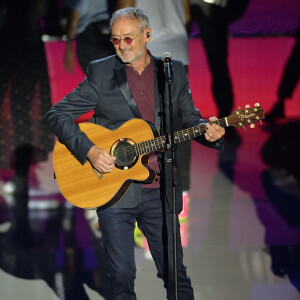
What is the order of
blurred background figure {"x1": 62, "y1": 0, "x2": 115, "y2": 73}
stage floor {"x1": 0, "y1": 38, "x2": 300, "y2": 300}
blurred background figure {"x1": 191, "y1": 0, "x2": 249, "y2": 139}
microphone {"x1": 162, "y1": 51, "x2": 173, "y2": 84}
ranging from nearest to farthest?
1. microphone {"x1": 162, "y1": 51, "x2": 173, "y2": 84}
2. stage floor {"x1": 0, "y1": 38, "x2": 300, "y2": 300}
3. blurred background figure {"x1": 62, "y1": 0, "x2": 115, "y2": 73}
4. blurred background figure {"x1": 191, "y1": 0, "x2": 249, "y2": 139}

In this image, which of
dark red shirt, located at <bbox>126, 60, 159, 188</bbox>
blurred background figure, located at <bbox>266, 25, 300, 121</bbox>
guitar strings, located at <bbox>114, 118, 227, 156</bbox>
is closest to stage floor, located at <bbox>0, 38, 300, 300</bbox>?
blurred background figure, located at <bbox>266, 25, 300, 121</bbox>

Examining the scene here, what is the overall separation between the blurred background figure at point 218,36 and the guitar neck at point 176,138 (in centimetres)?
348

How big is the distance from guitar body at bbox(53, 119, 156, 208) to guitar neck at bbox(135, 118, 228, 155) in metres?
0.03

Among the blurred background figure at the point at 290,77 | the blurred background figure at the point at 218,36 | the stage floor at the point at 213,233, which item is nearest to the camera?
the stage floor at the point at 213,233

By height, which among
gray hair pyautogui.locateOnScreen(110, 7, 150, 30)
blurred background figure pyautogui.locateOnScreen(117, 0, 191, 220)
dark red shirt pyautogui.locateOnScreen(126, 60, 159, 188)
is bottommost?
dark red shirt pyautogui.locateOnScreen(126, 60, 159, 188)

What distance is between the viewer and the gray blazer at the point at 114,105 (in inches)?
106

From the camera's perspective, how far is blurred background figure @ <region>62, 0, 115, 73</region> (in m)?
5.28

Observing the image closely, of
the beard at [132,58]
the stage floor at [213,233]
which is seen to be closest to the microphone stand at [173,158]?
the beard at [132,58]

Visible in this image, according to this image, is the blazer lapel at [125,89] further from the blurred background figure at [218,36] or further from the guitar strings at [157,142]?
the blurred background figure at [218,36]

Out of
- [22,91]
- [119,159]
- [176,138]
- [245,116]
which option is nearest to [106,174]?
[119,159]

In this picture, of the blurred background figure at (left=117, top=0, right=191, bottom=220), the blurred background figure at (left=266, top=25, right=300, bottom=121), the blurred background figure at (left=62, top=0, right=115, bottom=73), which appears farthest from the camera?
the blurred background figure at (left=266, top=25, right=300, bottom=121)

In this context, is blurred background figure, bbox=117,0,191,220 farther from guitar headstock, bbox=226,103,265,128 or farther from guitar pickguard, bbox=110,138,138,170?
guitar headstock, bbox=226,103,265,128

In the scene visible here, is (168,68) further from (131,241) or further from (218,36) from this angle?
(218,36)

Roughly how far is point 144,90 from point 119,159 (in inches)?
15.3
